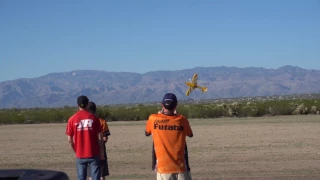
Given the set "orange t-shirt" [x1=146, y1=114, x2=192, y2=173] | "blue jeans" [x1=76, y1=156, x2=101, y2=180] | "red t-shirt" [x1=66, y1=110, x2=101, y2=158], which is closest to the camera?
"orange t-shirt" [x1=146, y1=114, x2=192, y2=173]

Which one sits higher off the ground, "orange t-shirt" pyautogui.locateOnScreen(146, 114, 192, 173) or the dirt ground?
"orange t-shirt" pyautogui.locateOnScreen(146, 114, 192, 173)

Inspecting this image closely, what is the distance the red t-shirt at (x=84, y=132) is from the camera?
398 inches

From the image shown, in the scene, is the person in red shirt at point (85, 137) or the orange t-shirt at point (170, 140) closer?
the orange t-shirt at point (170, 140)

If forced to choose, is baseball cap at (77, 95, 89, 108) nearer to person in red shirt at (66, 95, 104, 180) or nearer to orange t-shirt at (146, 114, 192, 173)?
person in red shirt at (66, 95, 104, 180)

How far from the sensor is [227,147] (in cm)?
2455

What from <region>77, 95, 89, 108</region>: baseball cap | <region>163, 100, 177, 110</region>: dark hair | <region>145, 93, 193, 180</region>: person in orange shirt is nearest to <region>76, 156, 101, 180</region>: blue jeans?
<region>77, 95, 89, 108</region>: baseball cap

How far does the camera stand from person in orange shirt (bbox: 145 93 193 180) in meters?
8.45

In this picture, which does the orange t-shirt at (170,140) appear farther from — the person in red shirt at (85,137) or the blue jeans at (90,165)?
the blue jeans at (90,165)

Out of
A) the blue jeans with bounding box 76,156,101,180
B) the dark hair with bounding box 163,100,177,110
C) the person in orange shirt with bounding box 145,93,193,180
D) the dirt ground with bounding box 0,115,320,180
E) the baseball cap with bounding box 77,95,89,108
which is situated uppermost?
the baseball cap with bounding box 77,95,89,108

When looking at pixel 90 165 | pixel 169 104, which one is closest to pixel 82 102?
pixel 90 165

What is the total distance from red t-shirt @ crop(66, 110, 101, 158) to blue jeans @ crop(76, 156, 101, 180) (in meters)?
0.09

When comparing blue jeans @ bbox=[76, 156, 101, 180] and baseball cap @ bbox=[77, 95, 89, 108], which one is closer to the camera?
baseball cap @ bbox=[77, 95, 89, 108]

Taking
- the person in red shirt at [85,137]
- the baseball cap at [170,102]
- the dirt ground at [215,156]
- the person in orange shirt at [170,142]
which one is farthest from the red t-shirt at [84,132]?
the dirt ground at [215,156]

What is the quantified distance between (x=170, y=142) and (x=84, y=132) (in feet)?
6.93
